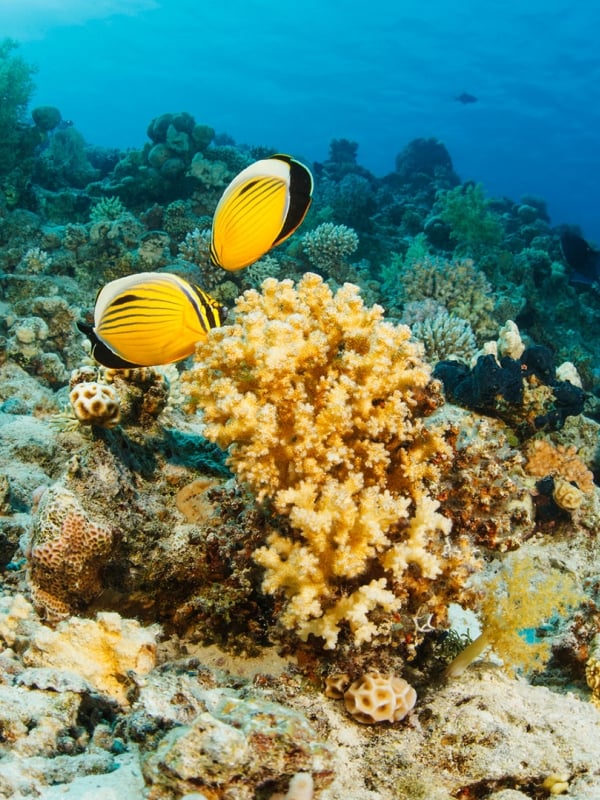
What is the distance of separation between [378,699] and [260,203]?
7.26ft

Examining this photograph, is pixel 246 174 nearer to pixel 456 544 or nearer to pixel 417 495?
pixel 417 495

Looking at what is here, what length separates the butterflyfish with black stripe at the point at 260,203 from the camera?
7.59 feet

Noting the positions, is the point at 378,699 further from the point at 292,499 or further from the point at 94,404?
the point at 94,404

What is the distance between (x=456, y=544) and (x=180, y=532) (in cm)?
152

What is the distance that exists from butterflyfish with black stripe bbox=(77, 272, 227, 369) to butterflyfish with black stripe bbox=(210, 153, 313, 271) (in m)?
0.34

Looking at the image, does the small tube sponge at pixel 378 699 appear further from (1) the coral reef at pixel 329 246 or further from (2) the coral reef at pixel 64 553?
(1) the coral reef at pixel 329 246

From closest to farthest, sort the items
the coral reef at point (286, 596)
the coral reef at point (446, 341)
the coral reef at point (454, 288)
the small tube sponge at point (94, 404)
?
the coral reef at point (286, 596)
the small tube sponge at point (94, 404)
the coral reef at point (446, 341)
the coral reef at point (454, 288)

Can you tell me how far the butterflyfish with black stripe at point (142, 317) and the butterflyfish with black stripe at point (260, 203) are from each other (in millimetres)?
337

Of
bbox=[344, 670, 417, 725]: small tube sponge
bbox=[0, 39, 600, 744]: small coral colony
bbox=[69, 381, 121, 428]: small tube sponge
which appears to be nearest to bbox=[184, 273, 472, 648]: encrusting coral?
bbox=[0, 39, 600, 744]: small coral colony

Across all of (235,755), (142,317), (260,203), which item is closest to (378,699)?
(235,755)

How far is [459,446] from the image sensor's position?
2986 millimetres

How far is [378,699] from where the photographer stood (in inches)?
84.4

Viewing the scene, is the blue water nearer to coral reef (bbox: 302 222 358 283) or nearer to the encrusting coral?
coral reef (bbox: 302 222 358 283)

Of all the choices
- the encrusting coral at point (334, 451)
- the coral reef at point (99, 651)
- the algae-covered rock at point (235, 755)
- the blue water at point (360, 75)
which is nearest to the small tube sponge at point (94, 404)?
the encrusting coral at point (334, 451)
